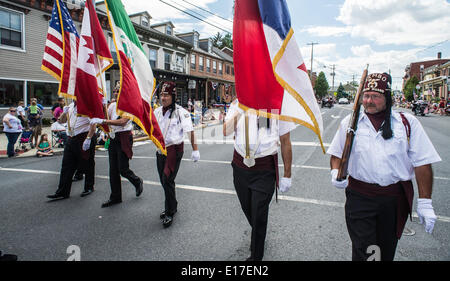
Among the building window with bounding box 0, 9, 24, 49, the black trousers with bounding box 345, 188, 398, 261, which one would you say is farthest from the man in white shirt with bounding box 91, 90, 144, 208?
the building window with bounding box 0, 9, 24, 49

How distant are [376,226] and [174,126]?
2.93m

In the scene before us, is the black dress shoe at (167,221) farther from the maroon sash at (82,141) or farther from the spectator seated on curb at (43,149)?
the spectator seated on curb at (43,149)

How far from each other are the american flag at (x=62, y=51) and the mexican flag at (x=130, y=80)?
1.48 metres

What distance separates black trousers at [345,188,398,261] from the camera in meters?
2.19

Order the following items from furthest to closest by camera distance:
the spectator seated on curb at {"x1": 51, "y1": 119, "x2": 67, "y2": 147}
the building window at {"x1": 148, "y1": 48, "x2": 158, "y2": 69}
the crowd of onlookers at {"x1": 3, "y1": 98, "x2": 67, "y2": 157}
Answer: the building window at {"x1": 148, "y1": 48, "x2": 158, "y2": 69} → the spectator seated on curb at {"x1": 51, "y1": 119, "x2": 67, "y2": 147} → the crowd of onlookers at {"x1": 3, "y1": 98, "x2": 67, "y2": 157}

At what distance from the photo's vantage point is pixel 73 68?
5.17 metres

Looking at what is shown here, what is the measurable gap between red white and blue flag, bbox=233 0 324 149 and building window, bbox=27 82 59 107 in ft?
59.6

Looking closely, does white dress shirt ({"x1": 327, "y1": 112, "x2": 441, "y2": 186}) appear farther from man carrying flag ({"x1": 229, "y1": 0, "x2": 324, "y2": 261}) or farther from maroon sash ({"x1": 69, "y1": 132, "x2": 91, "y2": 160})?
maroon sash ({"x1": 69, "y1": 132, "x2": 91, "y2": 160})

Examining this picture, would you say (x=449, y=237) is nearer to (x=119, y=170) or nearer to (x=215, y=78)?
(x=119, y=170)

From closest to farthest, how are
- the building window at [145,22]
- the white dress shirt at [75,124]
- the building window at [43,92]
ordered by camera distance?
the white dress shirt at [75,124]
the building window at [43,92]
the building window at [145,22]

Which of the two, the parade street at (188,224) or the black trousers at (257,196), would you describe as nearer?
the black trousers at (257,196)

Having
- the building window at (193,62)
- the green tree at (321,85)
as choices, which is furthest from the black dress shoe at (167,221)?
the green tree at (321,85)

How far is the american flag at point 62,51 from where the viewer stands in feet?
16.4

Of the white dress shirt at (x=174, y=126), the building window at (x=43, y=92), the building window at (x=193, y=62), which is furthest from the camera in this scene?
the building window at (x=193, y=62)
